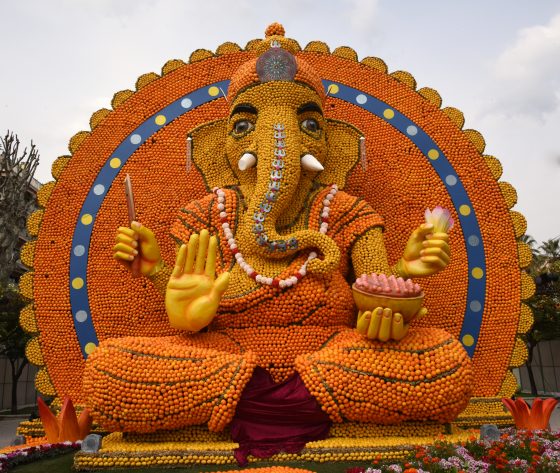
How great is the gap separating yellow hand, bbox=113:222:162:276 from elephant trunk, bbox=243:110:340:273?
0.85 metres

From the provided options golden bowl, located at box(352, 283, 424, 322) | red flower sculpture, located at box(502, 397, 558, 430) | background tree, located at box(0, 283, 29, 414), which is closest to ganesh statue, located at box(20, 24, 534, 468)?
golden bowl, located at box(352, 283, 424, 322)

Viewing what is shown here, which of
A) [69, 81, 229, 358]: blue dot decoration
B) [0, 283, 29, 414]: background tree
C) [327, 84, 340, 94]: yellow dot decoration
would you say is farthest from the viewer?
[0, 283, 29, 414]: background tree

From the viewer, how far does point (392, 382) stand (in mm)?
4234

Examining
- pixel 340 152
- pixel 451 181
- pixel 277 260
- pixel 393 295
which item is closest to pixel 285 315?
pixel 277 260

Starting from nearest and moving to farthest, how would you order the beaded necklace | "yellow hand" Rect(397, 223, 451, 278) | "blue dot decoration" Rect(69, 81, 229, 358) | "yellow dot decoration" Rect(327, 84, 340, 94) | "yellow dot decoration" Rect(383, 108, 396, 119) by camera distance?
"yellow hand" Rect(397, 223, 451, 278)
the beaded necklace
"blue dot decoration" Rect(69, 81, 229, 358)
"yellow dot decoration" Rect(383, 108, 396, 119)
"yellow dot decoration" Rect(327, 84, 340, 94)

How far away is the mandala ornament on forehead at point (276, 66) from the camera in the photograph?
17.9 ft

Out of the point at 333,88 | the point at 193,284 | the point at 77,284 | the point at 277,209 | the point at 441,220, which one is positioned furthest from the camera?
the point at 333,88

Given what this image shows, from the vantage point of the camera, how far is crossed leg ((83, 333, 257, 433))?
168 inches

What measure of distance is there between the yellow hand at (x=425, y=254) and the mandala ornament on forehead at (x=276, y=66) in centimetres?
196

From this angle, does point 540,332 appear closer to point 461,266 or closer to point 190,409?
point 461,266

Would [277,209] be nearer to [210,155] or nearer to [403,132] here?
[210,155]

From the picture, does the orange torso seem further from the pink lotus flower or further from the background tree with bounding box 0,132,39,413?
the background tree with bounding box 0,132,39,413

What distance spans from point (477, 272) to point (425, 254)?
4.76ft

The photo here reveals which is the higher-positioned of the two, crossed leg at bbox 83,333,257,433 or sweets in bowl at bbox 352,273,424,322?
sweets in bowl at bbox 352,273,424,322
